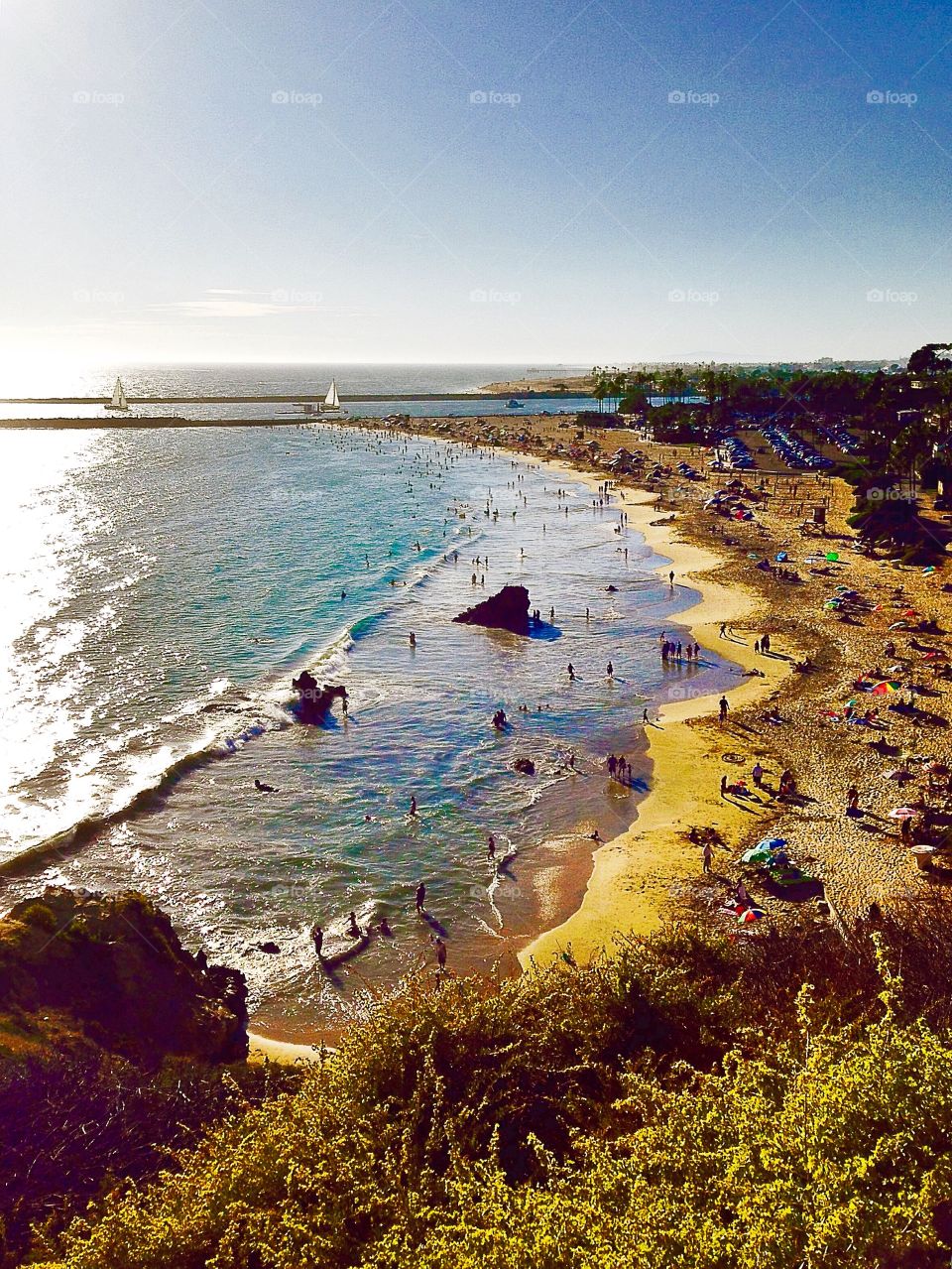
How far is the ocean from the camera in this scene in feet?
77.8

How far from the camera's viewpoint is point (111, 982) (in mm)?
16734

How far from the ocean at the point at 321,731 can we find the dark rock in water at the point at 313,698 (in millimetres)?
969

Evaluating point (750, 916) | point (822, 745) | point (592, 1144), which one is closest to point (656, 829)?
point (750, 916)

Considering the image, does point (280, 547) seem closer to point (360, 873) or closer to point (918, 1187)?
point (360, 873)

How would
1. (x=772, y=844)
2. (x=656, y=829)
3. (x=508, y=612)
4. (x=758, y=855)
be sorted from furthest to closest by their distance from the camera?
(x=508, y=612)
(x=656, y=829)
(x=772, y=844)
(x=758, y=855)

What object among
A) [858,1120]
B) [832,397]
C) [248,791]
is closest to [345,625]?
[248,791]

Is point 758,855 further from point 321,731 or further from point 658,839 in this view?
point 321,731

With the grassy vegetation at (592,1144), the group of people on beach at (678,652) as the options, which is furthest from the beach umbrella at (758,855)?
the group of people on beach at (678,652)

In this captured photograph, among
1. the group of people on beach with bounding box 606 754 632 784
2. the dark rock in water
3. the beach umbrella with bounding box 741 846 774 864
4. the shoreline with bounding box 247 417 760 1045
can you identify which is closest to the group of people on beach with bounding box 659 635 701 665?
the shoreline with bounding box 247 417 760 1045

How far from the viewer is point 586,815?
2811 cm

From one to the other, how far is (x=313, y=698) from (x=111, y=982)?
2122 cm

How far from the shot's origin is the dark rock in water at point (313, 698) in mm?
36625

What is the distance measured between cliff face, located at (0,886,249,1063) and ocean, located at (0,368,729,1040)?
107 inches

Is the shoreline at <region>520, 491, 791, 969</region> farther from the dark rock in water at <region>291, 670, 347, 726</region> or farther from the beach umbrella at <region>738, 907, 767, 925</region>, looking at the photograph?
the dark rock in water at <region>291, 670, 347, 726</region>
